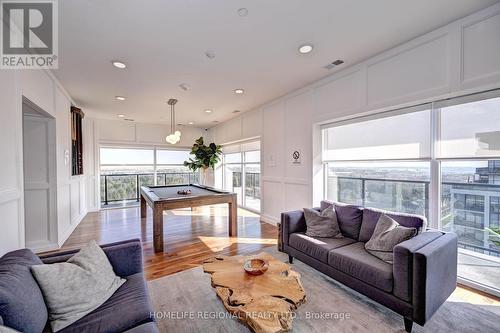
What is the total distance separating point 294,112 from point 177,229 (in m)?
3.40

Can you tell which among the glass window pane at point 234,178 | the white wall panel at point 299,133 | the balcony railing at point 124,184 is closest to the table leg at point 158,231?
the white wall panel at point 299,133

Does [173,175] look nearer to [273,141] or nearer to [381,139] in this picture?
[273,141]

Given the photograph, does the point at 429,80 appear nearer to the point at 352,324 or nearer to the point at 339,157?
the point at 339,157

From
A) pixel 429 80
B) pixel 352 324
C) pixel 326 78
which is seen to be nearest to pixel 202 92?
pixel 326 78

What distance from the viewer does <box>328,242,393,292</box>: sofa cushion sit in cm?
195

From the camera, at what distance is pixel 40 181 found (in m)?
3.48

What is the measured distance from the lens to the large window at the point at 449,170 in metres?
2.28

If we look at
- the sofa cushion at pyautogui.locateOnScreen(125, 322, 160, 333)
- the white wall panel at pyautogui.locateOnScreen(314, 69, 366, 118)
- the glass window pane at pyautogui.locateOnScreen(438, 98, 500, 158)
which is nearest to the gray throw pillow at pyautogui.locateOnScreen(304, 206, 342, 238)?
the glass window pane at pyautogui.locateOnScreen(438, 98, 500, 158)

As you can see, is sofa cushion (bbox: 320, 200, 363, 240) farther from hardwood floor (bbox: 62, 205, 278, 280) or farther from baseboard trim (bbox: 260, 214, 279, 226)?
baseboard trim (bbox: 260, 214, 279, 226)

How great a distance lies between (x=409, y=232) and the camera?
6.91 feet

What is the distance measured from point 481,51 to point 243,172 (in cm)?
557

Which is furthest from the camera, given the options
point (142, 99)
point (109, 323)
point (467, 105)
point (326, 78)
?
point (142, 99)

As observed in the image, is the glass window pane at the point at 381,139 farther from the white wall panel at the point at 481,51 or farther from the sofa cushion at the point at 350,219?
the sofa cushion at the point at 350,219

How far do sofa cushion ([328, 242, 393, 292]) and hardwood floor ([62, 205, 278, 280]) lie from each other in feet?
4.85
